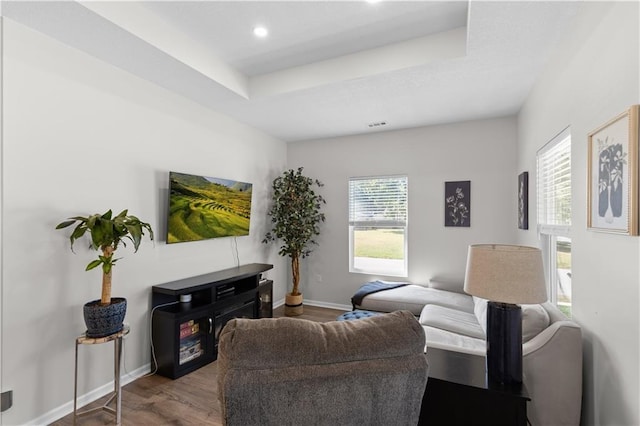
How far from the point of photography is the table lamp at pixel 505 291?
52.8 inches

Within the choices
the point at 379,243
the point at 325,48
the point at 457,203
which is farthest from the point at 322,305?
the point at 325,48

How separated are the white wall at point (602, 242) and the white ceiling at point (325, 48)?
327 mm

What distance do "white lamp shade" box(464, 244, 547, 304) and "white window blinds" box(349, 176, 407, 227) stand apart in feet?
9.25

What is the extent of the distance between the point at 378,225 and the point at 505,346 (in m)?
2.96

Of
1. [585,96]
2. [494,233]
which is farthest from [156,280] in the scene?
[494,233]

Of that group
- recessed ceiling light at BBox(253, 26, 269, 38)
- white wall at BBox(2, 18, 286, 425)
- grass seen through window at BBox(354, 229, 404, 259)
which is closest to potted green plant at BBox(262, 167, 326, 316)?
grass seen through window at BBox(354, 229, 404, 259)

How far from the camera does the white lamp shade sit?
133 cm

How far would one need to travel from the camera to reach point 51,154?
2.05m

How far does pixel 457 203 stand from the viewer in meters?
3.88

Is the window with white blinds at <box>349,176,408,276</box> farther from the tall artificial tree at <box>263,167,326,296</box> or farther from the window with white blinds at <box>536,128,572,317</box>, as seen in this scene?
the window with white blinds at <box>536,128,572,317</box>

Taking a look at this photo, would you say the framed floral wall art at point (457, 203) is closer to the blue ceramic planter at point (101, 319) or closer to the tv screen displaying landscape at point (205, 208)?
the tv screen displaying landscape at point (205, 208)

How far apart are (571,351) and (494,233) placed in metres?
2.39

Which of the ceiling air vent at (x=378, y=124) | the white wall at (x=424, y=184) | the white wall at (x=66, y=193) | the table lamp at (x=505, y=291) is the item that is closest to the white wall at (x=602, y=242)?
the table lamp at (x=505, y=291)

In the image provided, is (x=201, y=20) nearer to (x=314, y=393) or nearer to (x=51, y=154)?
(x=51, y=154)
